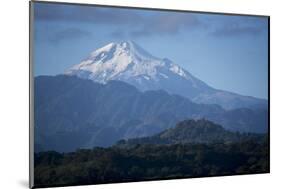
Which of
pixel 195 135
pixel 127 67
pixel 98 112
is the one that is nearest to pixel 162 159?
Answer: pixel 195 135

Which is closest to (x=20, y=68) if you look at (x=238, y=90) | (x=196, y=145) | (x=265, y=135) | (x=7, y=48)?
(x=7, y=48)

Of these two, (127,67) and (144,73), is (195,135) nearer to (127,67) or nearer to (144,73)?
(144,73)

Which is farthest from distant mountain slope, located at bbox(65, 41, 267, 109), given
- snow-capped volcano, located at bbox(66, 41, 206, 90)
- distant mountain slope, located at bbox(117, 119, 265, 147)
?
distant mountain slope, located at bbox(117, 119, 265, 147)

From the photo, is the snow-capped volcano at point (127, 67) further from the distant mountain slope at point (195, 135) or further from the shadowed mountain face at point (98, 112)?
the distant mountain slope at point (195, 135)

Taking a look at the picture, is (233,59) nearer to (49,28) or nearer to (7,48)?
(49,28)

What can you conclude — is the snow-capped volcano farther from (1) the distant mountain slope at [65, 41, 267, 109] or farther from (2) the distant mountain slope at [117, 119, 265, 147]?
(2) the distant mountain slope at [117, 119, 265, 147]

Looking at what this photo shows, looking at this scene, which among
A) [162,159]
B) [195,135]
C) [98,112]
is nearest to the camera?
[98,112]

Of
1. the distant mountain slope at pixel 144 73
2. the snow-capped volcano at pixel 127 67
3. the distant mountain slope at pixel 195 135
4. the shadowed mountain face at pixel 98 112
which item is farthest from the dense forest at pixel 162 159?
the snow-capped volcano at pixel 127 67
